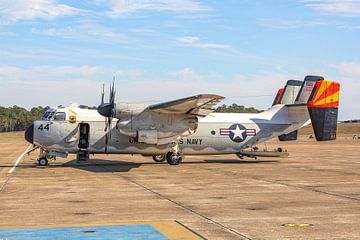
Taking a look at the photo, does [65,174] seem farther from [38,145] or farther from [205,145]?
[205,145]

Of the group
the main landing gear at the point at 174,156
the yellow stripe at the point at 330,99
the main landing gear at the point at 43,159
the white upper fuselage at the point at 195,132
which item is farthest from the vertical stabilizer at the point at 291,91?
the main landing gear at the point at 43,159

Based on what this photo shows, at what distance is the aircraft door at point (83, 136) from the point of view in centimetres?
2911

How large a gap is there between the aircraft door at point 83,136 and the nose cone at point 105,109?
1.40 m

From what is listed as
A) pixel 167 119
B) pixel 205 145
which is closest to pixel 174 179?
pixel 167 119

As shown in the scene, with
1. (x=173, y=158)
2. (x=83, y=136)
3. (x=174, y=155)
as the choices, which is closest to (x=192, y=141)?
(x=174, y=155)

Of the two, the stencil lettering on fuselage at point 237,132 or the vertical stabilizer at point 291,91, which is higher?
the vertical stabilizer at point 291,91

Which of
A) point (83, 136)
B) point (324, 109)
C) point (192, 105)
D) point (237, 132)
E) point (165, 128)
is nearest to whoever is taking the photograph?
point (192, 105)

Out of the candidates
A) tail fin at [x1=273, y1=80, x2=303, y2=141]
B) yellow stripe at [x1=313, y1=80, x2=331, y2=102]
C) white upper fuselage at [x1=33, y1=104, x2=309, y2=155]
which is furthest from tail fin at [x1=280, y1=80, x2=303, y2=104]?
yellow stripe at [x1=313, y1=80, x2=331, y2=102]

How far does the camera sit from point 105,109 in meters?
28.2

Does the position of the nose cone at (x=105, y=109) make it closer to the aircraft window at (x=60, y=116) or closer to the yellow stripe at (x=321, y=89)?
the aircraft window at (x=60, y=116)

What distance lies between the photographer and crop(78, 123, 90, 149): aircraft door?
29109 millimetres

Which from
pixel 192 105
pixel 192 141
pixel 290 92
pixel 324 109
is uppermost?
pixel 290 92

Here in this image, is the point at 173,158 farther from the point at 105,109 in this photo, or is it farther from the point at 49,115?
the point at 49,115

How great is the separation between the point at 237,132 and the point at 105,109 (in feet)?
29.4
